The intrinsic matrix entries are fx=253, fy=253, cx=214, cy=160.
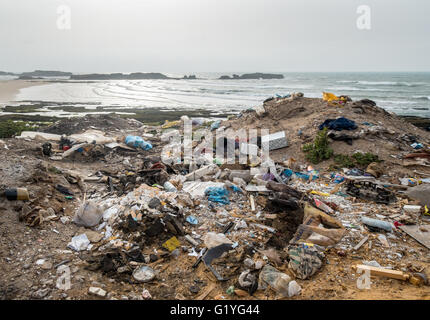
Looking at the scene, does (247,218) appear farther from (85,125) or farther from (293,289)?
(85,125)

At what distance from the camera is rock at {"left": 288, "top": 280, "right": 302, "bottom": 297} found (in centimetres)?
307

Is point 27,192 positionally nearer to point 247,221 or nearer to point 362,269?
point 247,221

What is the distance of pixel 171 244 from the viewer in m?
4.07

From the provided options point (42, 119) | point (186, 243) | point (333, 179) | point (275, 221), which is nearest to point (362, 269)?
point (275, 221)

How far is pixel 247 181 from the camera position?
645 centimetres

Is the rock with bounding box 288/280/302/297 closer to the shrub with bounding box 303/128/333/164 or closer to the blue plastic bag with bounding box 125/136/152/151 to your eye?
the shrub with bounding box 303/128/333/164

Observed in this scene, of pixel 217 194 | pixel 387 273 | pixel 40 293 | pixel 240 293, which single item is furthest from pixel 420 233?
pixel 40 293

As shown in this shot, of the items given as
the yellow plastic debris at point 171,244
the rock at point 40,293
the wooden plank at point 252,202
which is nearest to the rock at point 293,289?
the yellow plastic debris at point 171,244

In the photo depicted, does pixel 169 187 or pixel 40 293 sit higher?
pixel 169 187

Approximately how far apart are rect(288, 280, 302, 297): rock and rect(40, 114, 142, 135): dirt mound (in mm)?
11225

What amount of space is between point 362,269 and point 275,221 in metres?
1.53

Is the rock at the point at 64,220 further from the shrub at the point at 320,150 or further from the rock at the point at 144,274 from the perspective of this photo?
the shrub at the point at 320,150

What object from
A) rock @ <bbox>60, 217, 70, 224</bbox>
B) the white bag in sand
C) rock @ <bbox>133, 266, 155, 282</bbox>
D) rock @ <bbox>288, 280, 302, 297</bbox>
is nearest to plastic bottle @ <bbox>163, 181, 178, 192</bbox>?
the white bag in sand

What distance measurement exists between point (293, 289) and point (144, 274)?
1.95 m
